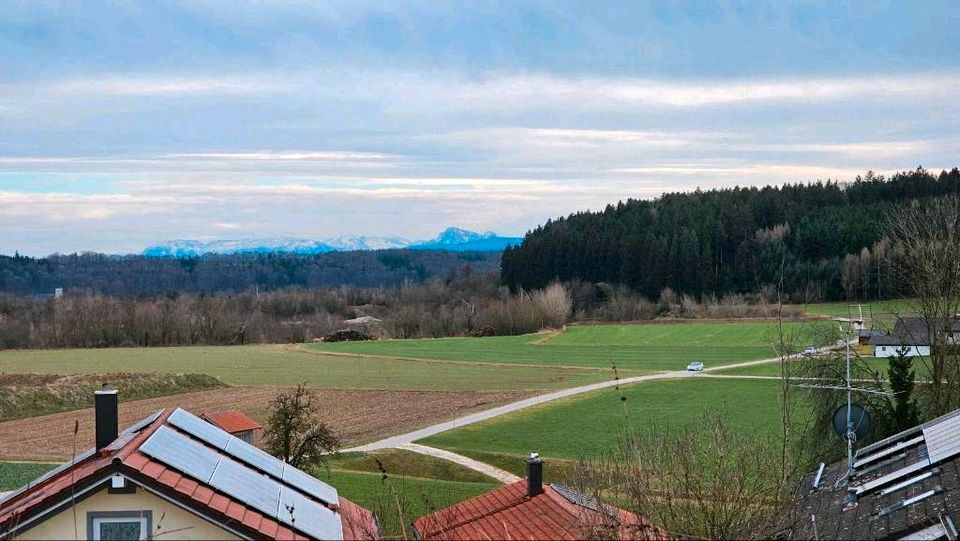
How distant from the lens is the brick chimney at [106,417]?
53.9 feet

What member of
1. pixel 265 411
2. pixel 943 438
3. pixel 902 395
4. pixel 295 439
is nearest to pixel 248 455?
pixel 943 438

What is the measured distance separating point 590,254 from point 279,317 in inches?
2261

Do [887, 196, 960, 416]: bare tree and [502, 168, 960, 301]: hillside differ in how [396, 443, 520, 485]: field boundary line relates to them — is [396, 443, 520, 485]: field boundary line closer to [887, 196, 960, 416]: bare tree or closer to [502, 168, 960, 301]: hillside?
[887, 196, 960, 416]: bare tree

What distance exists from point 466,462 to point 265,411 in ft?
56.0

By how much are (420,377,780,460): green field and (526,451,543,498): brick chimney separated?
865 inches

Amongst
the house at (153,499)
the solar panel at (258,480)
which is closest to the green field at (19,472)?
the solar panel at (258,480)

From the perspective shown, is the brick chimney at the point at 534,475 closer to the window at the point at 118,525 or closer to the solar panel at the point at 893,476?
the solar panel at the point at 893,476

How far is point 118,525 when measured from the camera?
14094mm

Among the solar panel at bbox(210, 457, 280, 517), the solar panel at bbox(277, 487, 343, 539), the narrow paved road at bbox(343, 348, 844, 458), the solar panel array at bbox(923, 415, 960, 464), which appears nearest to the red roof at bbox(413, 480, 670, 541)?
the solar panel at bbox(277, 487, 343, 539)

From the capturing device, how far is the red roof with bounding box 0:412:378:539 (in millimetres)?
13836

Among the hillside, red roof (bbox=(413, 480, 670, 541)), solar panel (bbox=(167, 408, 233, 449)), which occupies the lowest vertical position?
red roof (bbox=(413, 480, 670, 541))

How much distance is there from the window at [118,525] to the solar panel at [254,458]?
359 cm

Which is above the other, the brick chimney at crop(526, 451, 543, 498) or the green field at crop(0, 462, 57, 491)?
the brick chimney at crop(526, 451, 543, 498)

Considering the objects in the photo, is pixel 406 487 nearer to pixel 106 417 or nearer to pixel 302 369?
pixel 106 417
